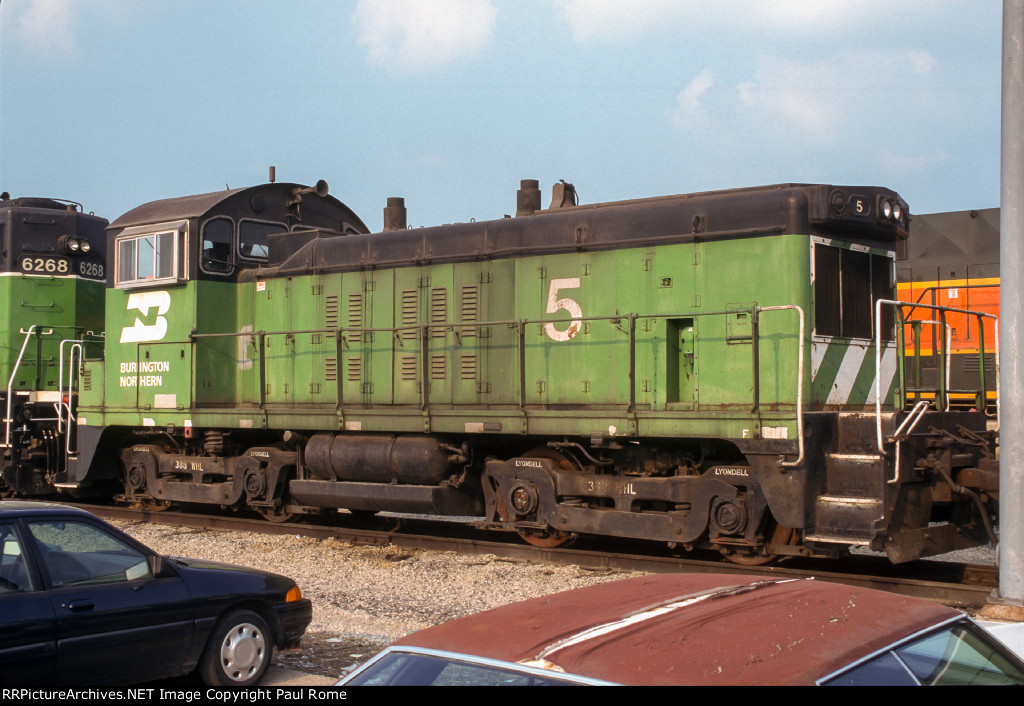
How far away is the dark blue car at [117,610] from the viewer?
4422 millimetres

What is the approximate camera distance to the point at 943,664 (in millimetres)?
2701

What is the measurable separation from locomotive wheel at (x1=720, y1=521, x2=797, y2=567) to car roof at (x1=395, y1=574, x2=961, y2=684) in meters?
4.70

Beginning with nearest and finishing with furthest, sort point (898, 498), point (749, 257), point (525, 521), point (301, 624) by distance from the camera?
point (301, 624) → point (898, 498) → point (749, 257) → point (525, 521)

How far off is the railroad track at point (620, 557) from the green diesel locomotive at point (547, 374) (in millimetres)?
236

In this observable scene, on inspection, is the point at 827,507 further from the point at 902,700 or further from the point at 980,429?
the point at 902,700

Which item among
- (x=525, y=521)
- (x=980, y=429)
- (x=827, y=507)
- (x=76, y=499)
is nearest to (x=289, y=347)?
(x=525, y=521)

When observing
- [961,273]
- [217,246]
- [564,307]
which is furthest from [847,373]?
[961,273]

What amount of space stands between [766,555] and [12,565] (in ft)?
18.4

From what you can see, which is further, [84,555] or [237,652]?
[237,652]

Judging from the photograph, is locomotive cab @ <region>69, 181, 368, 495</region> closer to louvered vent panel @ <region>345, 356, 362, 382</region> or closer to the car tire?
louvered vent panel @ <region>345, 356, 362, 382</region>

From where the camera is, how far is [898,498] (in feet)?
23.6

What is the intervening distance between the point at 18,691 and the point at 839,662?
356 cm

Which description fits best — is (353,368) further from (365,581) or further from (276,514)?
(365,581)

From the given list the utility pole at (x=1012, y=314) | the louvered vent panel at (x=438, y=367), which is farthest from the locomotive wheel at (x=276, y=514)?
the utility pole at (x=1012, y=314)
